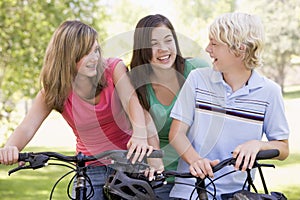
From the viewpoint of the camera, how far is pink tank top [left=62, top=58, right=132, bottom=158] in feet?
9.20

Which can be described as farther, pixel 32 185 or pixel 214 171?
pixel 32 185

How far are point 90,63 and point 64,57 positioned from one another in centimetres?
12

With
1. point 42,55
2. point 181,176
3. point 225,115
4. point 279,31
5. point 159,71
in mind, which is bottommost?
point 279,31

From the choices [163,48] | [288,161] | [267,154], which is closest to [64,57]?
[163,48]

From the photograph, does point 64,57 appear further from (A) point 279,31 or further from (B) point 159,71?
(A) point 279,31

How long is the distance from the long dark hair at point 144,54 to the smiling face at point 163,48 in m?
0.02

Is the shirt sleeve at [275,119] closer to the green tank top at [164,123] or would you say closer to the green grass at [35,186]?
the green tank top at [164,123]

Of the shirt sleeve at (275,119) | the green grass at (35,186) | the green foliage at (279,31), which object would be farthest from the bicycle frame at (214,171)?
the green foliage at (279,31)

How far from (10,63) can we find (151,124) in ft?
22.9

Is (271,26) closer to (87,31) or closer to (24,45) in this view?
(24,45)

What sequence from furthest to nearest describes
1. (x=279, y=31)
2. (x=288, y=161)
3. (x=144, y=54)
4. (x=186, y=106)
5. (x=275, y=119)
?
(x=279, y=31) → (x=288, y=161) → (x=144, y=54) → (x=186, y=106) → (x=275, y=119)

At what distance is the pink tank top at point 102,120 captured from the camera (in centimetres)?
280

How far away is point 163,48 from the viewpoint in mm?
2896

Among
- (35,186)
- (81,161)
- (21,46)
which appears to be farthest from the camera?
(21,46)
